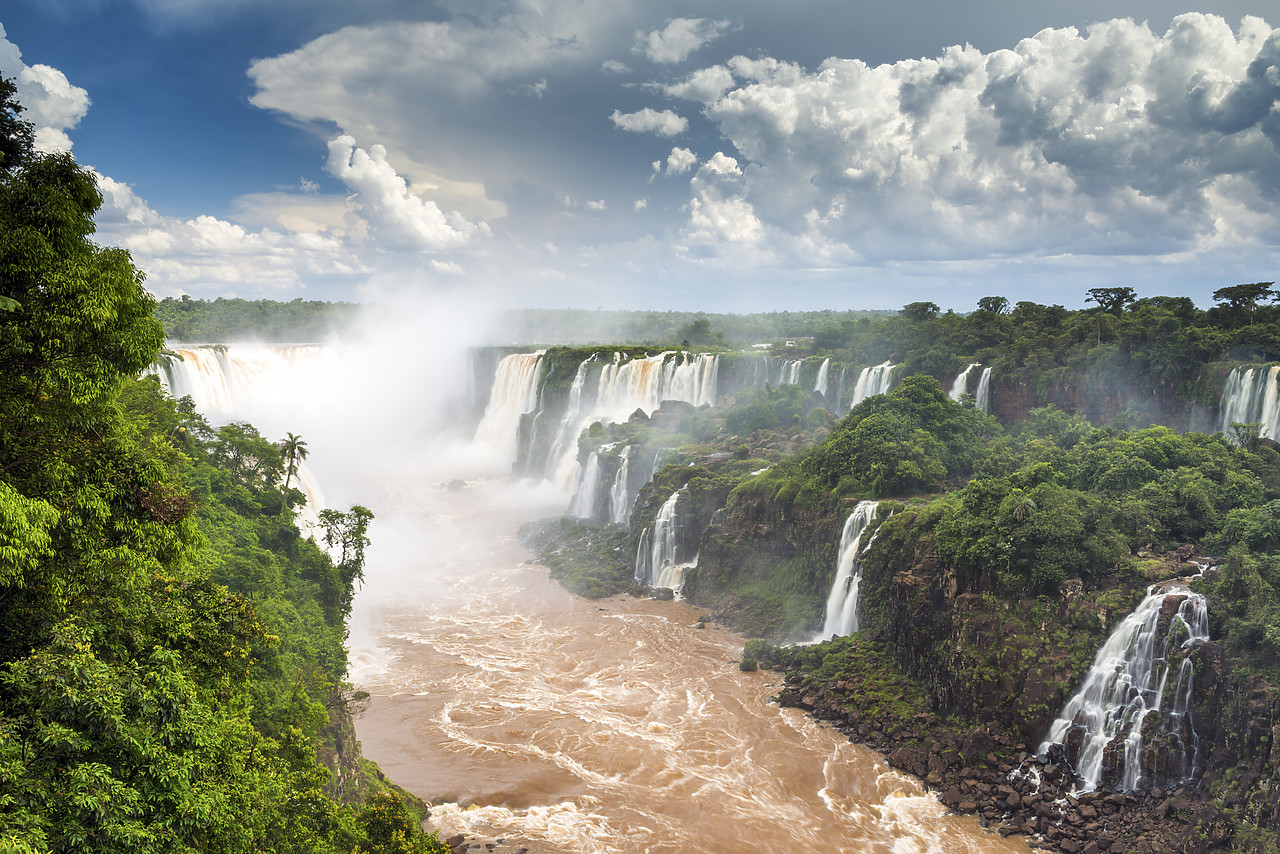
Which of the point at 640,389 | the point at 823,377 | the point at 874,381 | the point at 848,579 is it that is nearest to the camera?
the point at 848,579

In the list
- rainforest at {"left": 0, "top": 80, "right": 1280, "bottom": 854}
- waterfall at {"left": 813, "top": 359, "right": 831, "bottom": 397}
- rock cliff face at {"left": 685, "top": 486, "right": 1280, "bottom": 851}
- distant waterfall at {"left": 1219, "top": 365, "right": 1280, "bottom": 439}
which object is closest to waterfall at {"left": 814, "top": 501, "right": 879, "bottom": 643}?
rainforest at {"left": 0, "top": 80, "right": 1280, "bottom": 854}

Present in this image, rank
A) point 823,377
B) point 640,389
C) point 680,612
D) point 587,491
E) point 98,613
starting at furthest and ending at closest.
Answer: point 640,389 → point 823,377 → point 587,491 → point 680,612 → point 98,613

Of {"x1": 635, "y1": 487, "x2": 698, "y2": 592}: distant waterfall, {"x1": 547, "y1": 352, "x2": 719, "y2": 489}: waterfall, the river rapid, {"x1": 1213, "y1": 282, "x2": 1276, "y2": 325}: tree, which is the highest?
{"x1": 1213, "y1": 282, "x2": 1276, "y2": 325}: tree

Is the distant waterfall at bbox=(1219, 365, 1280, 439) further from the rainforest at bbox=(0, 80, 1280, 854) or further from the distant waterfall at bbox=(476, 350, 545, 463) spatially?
the distant waterfall at bbox=(476, 350, 545, 463)

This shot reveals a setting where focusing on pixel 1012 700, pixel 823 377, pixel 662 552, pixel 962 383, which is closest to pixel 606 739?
pixel 1012 700

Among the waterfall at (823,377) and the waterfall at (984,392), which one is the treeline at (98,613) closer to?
the waterfall at (984,392)

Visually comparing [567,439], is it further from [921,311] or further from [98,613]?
[98,613]
